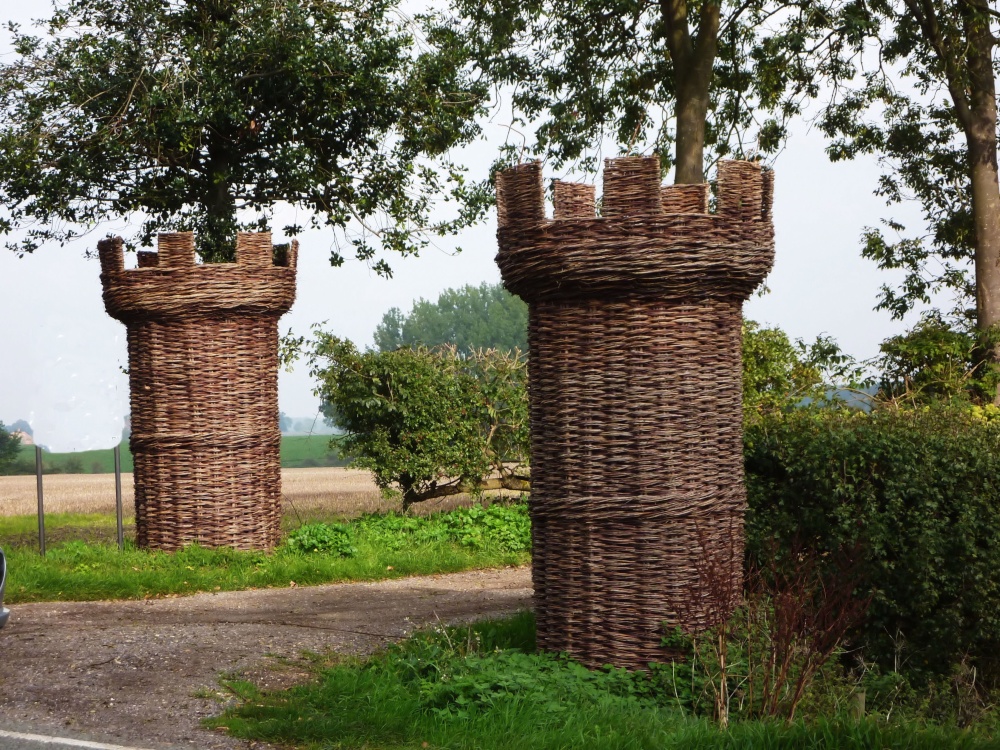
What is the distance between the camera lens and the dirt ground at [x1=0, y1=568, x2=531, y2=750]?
6.33 metres

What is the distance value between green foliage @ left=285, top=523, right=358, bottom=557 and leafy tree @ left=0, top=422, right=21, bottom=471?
28.0 m

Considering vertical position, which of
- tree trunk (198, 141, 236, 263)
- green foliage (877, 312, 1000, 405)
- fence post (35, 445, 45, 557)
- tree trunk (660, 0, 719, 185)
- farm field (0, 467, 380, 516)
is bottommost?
farm field (0, 467, 380, 516)

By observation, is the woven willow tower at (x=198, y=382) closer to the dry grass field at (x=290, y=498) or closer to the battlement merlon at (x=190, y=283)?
the battlement merlon at (x=190, y=283)

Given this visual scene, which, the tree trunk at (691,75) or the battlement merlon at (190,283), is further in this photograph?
the tree trunk at (691,75)

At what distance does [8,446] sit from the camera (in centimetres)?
3850

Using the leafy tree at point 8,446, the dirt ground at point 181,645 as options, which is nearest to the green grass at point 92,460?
the leafy tree at point 8,446

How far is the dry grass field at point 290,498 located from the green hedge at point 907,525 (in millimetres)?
10214

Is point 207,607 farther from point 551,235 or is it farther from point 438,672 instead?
point 551,235

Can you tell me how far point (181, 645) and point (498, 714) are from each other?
306 centimetres

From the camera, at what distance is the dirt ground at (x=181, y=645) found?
20.8 ft

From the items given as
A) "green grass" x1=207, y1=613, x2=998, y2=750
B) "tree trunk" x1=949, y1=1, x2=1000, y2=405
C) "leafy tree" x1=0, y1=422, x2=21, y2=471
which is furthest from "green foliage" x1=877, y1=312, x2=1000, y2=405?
"leafy tree" x1=0, y1=422, x2=21, y2=471

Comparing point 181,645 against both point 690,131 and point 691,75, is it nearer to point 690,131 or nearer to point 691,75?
point 690,131

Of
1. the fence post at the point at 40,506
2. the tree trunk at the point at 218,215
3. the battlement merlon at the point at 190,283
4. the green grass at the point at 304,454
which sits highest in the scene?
the tree trunk at the point at 218,215

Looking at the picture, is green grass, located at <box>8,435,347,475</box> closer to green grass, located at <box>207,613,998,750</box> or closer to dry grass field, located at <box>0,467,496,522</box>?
dry grass field, located at <box>0,467,496,522</box>
